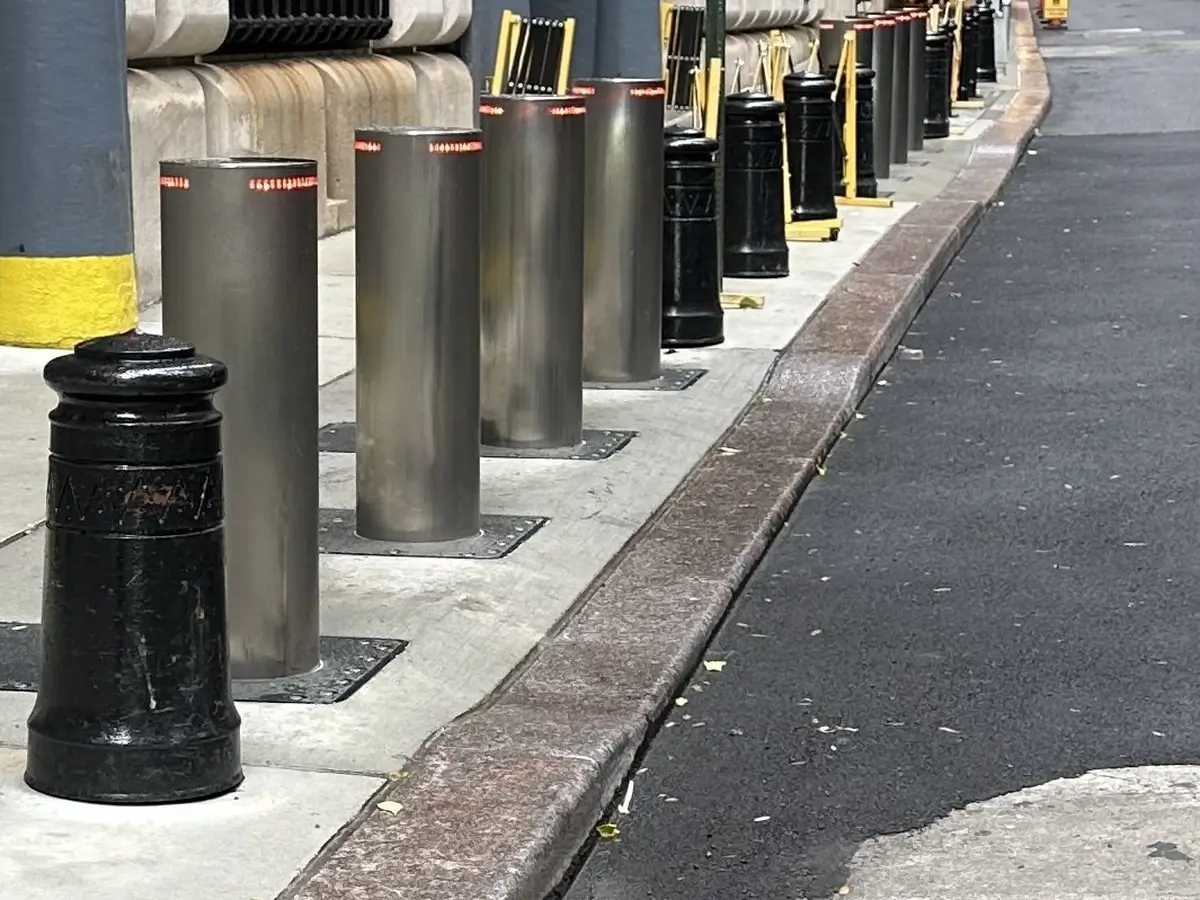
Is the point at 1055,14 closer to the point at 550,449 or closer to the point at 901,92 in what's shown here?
the point at 901,92

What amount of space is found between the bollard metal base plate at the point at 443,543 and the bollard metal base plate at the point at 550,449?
90 centimetres

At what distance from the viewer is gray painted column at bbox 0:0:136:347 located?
29.6 ft

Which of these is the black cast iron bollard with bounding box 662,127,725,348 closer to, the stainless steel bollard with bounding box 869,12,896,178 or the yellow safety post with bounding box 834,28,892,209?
the yellow safety post with bounding box 834,28,892,209

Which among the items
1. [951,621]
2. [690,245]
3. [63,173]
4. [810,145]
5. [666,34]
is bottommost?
[951,621]

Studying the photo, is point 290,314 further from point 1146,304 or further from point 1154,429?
point 1146,304

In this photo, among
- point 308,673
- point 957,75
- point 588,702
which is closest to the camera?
point 588,702

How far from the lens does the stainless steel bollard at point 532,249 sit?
292 inches

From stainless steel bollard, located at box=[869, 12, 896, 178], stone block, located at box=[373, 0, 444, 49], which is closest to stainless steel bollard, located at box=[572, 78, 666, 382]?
stone block, located at box=[373, 0, 444, 49]

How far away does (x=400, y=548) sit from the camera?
21.1 ft

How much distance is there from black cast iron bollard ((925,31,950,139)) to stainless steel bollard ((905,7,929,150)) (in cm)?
122

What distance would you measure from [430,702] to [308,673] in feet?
1.01

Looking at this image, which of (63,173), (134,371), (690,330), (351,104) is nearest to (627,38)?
(351,104)

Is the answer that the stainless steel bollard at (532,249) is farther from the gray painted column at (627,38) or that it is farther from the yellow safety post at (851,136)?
the yellow safety post at (851,136)

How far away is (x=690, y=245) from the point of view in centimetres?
987
